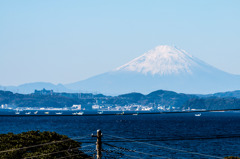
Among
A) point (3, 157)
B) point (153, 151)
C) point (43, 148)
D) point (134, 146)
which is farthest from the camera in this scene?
point (134, 146)

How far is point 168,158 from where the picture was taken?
9488 centimetres

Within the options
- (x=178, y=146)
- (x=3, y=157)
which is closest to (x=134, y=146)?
(x=178, y=146)

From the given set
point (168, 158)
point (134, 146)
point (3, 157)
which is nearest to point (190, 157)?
point (168, 158)

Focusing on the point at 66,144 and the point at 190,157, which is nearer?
the point at 66,144

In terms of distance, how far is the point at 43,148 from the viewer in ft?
151

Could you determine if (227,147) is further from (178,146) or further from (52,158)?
(52,158)

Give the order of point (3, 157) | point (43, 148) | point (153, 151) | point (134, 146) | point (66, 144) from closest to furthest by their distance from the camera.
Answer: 1. point (3, 157)
2. point (43, 148)
3. point (66, 144)
4. point (153, 151)
5. point (134, 146)

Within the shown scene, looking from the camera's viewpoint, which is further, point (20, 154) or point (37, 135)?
point (37, 135)

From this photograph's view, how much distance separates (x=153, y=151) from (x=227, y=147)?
23.1m

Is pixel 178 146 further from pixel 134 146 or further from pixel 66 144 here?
pixel 66 144

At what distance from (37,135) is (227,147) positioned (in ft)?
262

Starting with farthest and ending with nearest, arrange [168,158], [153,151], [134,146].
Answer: [134,146] → [153,151] → [168,158]

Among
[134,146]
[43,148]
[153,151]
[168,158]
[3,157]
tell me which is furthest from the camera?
[134,146]

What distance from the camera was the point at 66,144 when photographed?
4897cm
